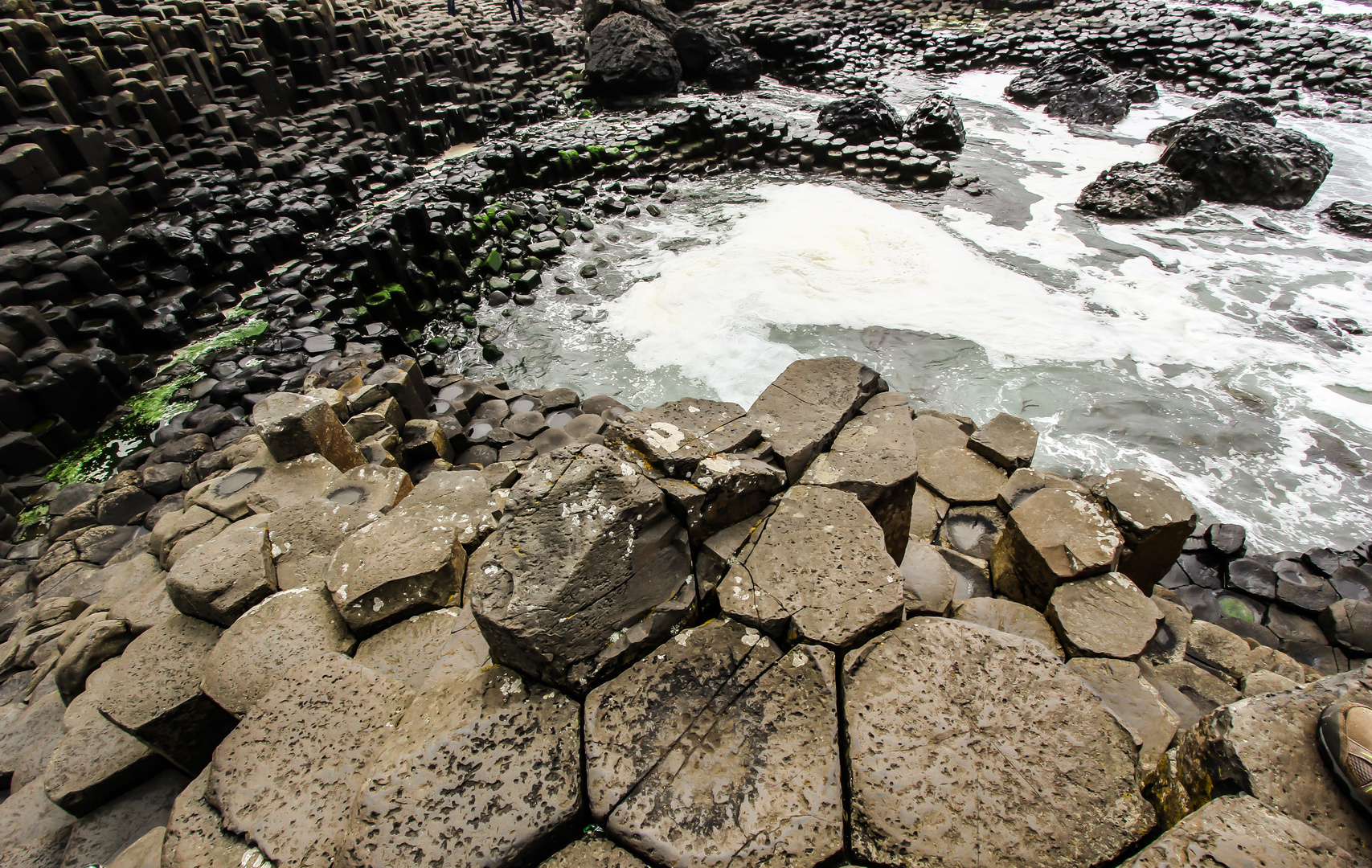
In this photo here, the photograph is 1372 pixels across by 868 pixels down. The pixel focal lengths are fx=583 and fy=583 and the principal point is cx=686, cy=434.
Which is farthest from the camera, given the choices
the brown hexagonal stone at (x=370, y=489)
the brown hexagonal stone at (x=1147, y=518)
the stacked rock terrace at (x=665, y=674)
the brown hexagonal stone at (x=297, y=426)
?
the brown hexagonal stone at (x=297, y=426)

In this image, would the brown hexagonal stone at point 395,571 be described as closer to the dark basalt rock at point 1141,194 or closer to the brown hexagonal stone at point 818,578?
the brown hexagonal stone at point 818,578

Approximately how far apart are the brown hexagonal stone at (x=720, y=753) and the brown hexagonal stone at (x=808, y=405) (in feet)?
3.35

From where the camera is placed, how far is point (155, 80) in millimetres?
8484

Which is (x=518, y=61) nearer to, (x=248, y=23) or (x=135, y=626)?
(x=248, y=23)

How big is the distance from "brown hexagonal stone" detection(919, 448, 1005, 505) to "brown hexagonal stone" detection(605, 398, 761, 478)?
1.74 metres

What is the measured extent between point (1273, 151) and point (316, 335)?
13.6 m

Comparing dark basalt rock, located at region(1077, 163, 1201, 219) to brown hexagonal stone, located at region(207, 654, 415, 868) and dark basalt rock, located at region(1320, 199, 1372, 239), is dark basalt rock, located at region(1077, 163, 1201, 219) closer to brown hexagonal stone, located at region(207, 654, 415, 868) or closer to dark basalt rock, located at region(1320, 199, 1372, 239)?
dark basalt rock, located at region(1320, 199, 1372, 239)

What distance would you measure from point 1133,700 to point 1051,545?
2.54 ft

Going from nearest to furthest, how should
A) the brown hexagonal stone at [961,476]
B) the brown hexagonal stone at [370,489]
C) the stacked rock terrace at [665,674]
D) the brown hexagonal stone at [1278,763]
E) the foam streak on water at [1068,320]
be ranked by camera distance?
1. the brown hexagonal stone at [1278,763]
2. the stacked rock terrace at [665,674]
3. the brown hexagonal stone at [370,489]
4. the brown hexagonal stone at [961,476]
5. the foam streak on water at [1068,320]

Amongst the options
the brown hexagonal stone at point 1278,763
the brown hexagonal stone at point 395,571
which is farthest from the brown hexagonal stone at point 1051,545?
the brown hexagonal stone at point 395,571

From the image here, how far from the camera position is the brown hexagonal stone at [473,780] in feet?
5.35

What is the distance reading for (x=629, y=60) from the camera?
14.3 m

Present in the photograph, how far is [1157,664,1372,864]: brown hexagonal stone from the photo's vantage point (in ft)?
5.09

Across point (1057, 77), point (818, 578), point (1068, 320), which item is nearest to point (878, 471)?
point (818, 578)
